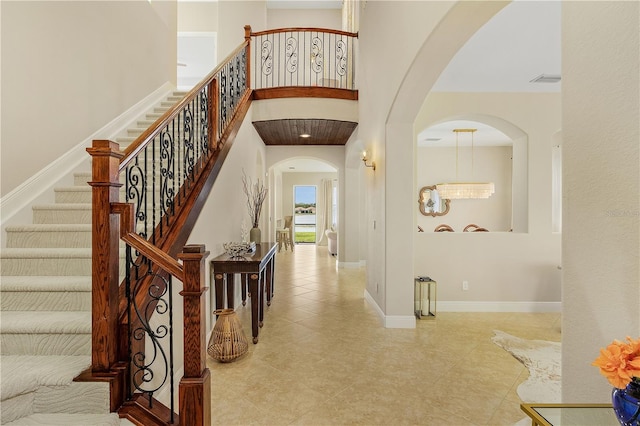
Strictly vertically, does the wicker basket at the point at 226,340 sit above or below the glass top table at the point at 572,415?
below

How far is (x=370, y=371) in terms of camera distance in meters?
2.70

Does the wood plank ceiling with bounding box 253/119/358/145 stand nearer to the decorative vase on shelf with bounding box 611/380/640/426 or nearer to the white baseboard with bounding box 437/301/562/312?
the white baseboard with bounding box 437/301/562/312

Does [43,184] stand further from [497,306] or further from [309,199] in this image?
[309,199]

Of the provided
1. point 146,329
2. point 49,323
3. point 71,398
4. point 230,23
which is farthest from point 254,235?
point 230,23

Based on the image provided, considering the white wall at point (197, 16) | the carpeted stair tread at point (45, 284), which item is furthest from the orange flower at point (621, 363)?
the white wall at point (197, 16)

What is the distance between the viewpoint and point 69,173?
9.89 ft

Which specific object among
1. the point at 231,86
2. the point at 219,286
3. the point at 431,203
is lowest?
the point at 219,286

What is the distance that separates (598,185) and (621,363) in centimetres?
65

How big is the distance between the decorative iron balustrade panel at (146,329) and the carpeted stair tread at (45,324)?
27 centimetres

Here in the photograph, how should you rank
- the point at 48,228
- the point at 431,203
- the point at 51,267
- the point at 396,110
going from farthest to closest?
the point at 431,203, the point at 396,110, the point at 48,228, the point at 51,267

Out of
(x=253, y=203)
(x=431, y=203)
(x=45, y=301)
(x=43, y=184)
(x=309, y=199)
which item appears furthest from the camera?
(x=309, y=199)

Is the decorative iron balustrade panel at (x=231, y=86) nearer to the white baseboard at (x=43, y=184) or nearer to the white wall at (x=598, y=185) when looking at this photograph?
the white baseboard at (x=43, y=184)

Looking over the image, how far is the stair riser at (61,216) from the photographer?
261 cm

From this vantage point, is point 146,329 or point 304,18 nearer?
point 146,329
